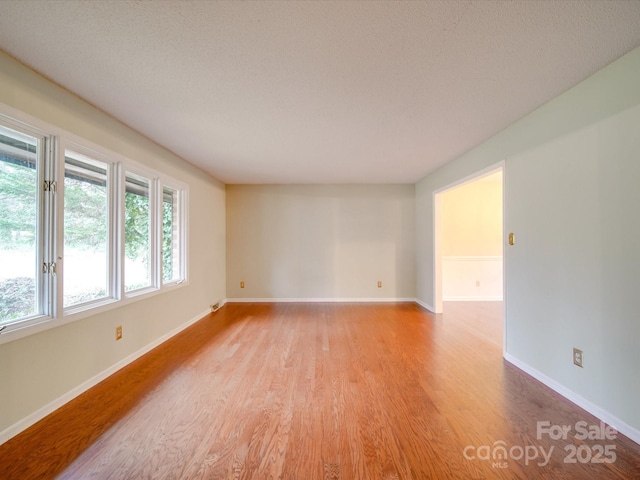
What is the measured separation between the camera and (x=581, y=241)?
5.96 feet

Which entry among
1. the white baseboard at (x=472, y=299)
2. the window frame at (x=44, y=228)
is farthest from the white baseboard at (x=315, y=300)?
the window frame at (x=44, y=228)

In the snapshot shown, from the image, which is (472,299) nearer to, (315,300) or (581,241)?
(315,300)

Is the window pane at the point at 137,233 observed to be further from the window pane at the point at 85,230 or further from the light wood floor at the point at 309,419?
the light wood floor at the point at 309,419

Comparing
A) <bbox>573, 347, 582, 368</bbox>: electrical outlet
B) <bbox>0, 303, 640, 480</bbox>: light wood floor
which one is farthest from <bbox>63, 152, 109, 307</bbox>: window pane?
<bbox>573, 347, 582, 368</bbox>: electrical outlet

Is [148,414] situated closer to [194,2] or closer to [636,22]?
[194,2]

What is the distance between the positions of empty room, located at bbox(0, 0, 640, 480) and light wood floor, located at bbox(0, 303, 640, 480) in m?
0.02

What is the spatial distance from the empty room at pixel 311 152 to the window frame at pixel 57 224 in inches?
0.6

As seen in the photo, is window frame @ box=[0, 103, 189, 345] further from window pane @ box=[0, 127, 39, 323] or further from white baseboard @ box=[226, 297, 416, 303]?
white baseboard @ box=[226, 297, 416, 303]

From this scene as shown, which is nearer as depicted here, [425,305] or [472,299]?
[425,305]

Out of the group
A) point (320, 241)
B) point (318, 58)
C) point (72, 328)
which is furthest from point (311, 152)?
point (72, 328)

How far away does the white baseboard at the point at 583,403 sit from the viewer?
151 centimetres

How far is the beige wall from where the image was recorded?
491 centimetres

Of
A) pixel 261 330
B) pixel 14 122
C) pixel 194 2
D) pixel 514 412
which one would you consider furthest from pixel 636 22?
pixel 261 330

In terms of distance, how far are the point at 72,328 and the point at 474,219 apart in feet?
19.2
